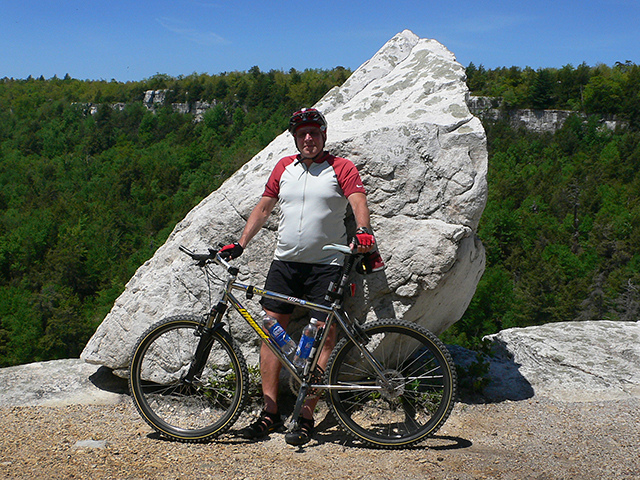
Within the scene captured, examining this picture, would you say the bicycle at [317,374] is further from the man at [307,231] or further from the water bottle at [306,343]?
the man at [307,231]

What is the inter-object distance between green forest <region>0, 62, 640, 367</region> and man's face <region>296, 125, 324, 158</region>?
33762mm

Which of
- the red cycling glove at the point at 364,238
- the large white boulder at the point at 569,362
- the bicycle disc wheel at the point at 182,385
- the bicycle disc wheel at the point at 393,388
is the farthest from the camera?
the large white boulder at the point at 569,362

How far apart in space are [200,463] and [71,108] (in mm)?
147530

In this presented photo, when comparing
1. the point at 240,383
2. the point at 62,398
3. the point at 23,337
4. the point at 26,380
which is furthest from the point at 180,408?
the point at 23,337

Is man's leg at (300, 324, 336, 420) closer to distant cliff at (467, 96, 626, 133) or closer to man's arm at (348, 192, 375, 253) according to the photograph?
man's arm at (348, 192, 375, 253)

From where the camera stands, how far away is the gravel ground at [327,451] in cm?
333

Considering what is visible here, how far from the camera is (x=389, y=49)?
233 inches

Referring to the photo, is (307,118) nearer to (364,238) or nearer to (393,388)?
(364,238)

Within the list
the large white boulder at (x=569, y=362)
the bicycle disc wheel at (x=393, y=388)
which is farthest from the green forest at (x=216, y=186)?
the bicycle disc wheel at (x=393, y=388)

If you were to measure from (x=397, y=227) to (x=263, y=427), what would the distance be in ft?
5.95

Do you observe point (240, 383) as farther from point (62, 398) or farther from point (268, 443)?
point (62, 398)

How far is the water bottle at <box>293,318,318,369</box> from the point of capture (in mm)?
3688

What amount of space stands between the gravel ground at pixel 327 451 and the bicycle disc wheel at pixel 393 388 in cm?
16

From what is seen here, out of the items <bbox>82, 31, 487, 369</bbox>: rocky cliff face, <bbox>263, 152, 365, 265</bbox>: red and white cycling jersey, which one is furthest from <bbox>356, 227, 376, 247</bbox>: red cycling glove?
<bbox>82, 31, 487, 369</bbox>: rocky cliff face
